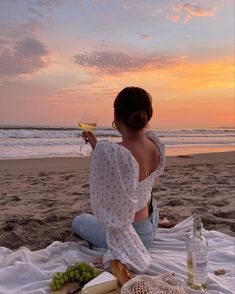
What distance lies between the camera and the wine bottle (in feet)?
9.90

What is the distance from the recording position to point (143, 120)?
10.7 ft

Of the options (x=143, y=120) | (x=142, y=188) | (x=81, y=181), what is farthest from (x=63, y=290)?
(x=81, y=181)

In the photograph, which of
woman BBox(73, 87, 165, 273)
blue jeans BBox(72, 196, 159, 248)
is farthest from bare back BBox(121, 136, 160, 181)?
blue jeans BBox(72, 196, 159, 248)

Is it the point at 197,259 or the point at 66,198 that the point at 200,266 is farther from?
the point at 66,198

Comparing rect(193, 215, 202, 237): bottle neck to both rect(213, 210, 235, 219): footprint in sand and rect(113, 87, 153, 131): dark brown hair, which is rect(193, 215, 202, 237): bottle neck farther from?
rect(213, 210, 235, 219): footprint in sand

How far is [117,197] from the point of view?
3.24 meters

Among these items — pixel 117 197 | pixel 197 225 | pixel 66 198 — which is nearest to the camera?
pixel 197 225

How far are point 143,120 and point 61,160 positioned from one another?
9.54 metres

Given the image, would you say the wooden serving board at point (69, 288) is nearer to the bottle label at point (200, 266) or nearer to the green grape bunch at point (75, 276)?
the green grape bunch at point (75, 276)

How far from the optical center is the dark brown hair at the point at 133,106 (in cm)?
322

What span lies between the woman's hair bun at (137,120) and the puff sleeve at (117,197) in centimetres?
23

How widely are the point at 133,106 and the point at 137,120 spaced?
12cm

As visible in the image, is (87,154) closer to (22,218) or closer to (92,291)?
(22,218)

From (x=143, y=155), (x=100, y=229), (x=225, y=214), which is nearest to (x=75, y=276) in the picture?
(x=100, y=229)
